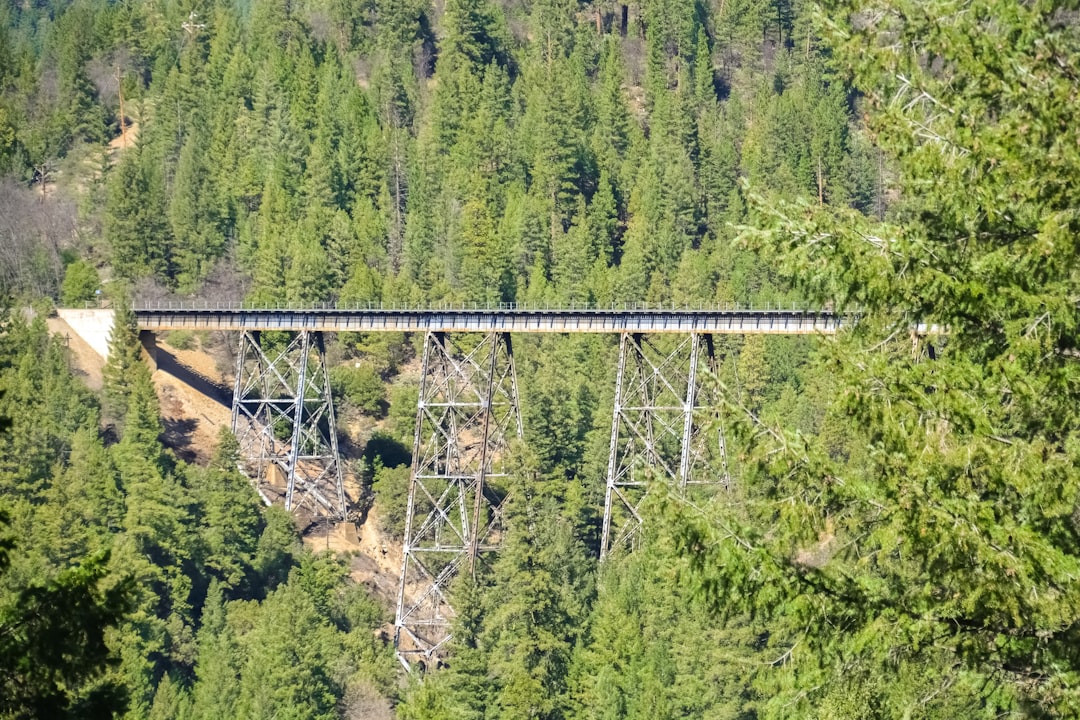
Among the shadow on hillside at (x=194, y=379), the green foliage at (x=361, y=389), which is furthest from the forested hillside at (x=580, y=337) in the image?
the shadow on hillside at (x=194, y=379)

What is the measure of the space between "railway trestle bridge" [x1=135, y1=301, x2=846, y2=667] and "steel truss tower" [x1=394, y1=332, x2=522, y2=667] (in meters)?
0.07

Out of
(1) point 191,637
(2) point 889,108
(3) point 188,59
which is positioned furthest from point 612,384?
(2) point 889,108

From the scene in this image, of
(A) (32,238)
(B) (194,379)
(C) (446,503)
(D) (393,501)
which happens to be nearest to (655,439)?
(C) (446,503)

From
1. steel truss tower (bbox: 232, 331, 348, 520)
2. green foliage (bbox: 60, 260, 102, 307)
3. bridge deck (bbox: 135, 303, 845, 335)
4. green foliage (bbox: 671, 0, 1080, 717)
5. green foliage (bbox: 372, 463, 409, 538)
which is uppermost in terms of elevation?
green foliage (bbox: 671, 0, 1080, 717)

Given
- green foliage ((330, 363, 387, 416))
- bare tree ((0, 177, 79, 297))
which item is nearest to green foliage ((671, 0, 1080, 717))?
green foliage ((330, 363, 387, 416))

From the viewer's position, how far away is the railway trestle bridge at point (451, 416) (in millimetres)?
46156

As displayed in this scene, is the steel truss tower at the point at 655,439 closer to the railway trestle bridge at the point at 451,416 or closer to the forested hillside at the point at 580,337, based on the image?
the railway trestle bridge at the point at 451,416

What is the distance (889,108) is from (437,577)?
1503 inches

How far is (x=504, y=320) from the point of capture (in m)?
48.5

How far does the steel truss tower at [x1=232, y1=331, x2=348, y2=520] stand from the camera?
52344 millimetres

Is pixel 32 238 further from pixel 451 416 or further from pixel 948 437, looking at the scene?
pixel 948 437

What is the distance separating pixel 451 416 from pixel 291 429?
11661mm

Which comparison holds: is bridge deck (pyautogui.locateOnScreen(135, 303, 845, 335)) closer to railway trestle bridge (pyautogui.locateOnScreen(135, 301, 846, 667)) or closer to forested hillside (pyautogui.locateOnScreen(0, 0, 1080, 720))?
railway trestle bridge (pyautogui.locateOnScreen(135, 301, 846, 667))

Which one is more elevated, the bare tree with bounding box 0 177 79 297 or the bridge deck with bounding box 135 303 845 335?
the bridge deck with bounding box 135 303 845 335
